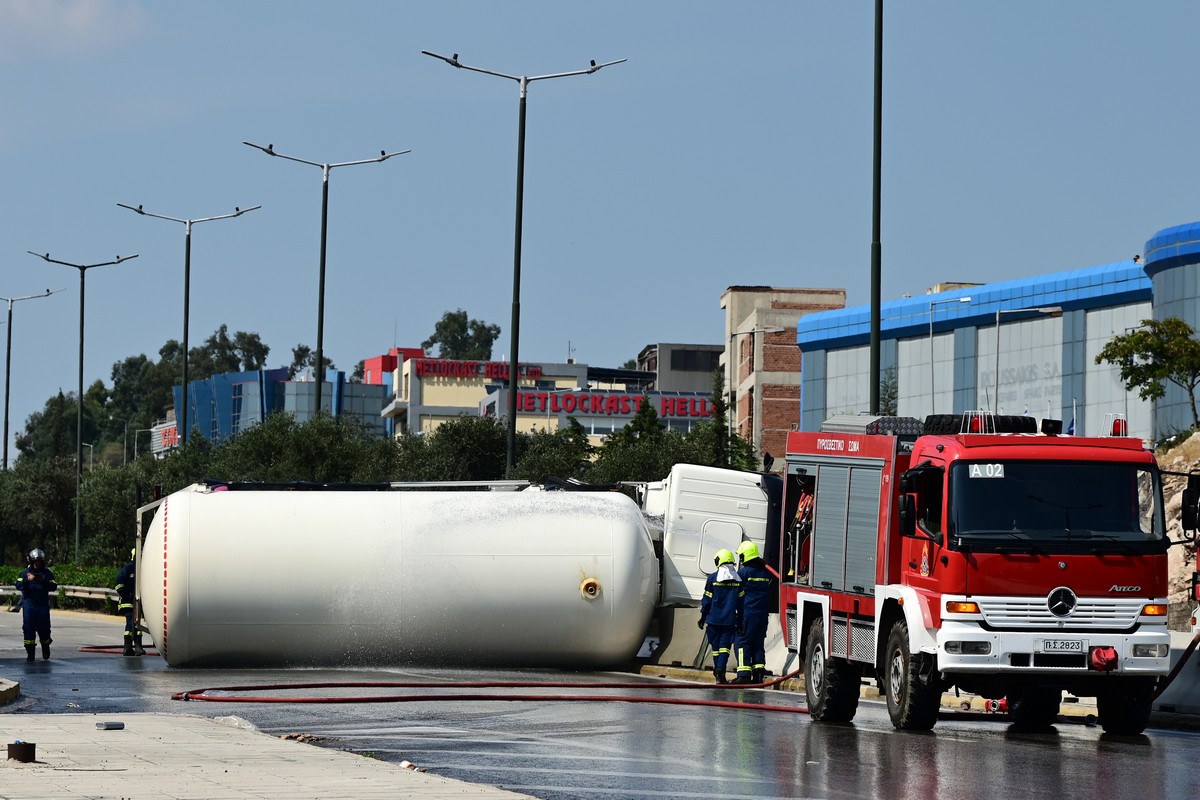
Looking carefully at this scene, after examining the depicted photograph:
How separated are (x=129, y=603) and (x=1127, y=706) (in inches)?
722

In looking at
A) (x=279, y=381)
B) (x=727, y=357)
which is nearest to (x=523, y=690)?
(x=727, y=357)

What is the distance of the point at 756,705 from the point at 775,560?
7.47 m

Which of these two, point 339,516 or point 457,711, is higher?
point 339,516

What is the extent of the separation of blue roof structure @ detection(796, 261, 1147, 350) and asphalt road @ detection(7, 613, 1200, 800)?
66.1 metres

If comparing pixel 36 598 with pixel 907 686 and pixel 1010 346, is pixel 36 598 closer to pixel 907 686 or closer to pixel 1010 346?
pixel 907 686

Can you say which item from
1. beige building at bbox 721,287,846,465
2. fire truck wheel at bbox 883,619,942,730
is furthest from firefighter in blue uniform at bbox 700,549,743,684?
beige building at bbox 721,287,846,465

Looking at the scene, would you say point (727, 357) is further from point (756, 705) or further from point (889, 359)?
point (756, 705)

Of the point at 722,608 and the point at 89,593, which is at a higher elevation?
the point at 722,608

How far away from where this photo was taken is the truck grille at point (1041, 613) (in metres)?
15.7

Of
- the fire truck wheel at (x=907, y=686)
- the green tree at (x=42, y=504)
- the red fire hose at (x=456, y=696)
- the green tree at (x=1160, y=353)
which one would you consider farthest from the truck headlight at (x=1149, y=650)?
the green tree at (x=42, y=504)

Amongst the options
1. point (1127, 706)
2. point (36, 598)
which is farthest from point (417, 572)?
point (1127, 706)

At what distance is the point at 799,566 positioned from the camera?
1928 centimetres

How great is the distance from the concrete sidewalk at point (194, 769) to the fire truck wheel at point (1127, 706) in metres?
6.89

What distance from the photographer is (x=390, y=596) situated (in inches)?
1022
